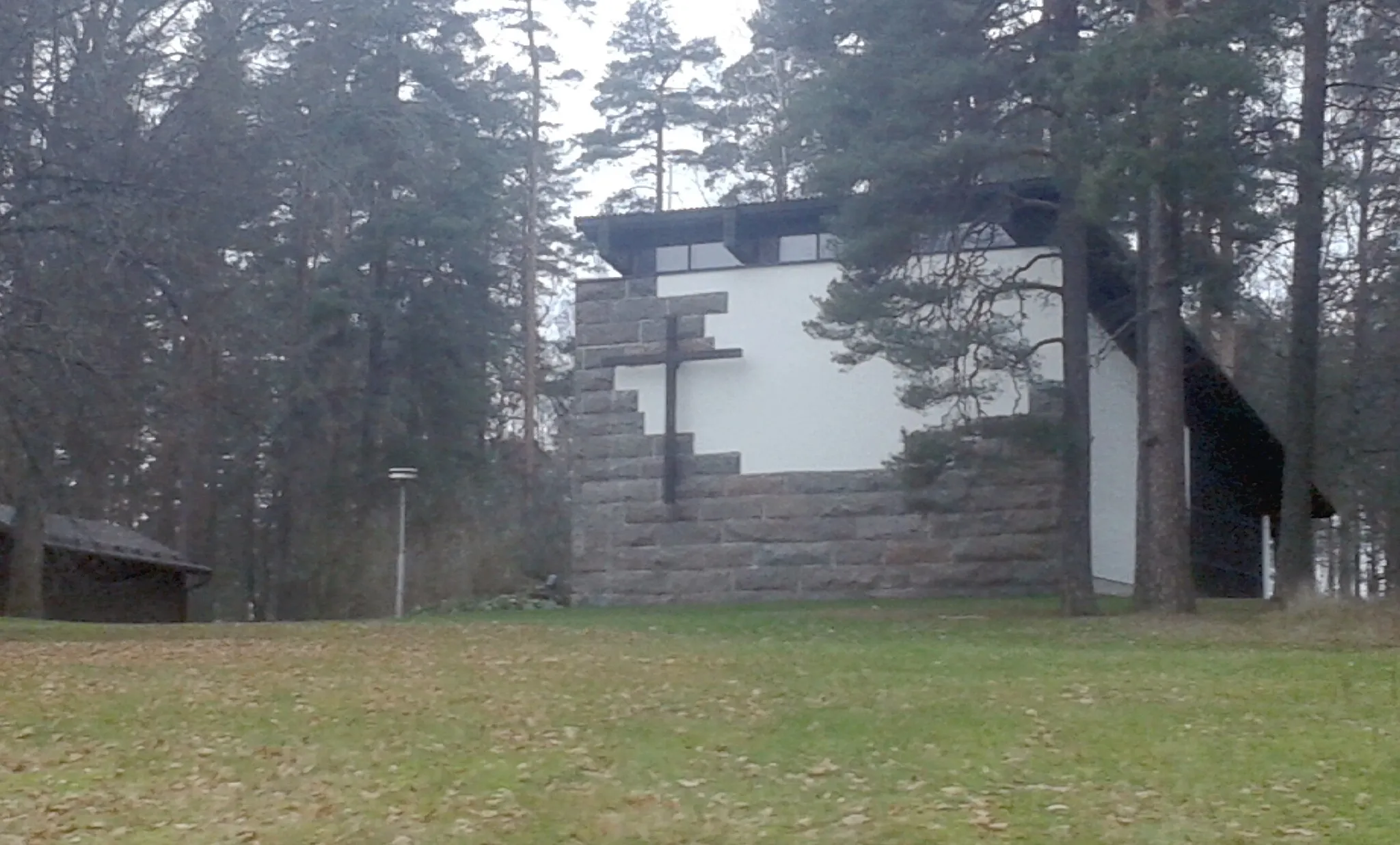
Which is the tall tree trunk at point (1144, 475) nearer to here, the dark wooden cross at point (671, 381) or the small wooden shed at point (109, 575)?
the dark wooden cross at point (671, 381)

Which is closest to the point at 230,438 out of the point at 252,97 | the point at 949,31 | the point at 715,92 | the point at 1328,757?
the point at 715,92

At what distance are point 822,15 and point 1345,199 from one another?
20.7 ft

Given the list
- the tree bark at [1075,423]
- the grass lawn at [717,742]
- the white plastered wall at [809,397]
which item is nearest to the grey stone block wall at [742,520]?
the white plastered wall at [809,397]

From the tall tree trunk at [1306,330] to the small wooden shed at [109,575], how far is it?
21.0 m

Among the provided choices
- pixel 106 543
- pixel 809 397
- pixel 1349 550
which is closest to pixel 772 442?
pixel 809 397

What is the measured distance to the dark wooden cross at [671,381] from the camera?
24.1 meters

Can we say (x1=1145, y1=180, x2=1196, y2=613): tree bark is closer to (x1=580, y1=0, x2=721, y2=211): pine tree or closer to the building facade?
the building facade

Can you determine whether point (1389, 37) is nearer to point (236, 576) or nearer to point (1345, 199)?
point (1345, 199)

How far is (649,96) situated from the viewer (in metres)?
39.9

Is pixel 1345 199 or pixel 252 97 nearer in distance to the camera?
pixel 252 97

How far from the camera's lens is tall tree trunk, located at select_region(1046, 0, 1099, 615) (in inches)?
712

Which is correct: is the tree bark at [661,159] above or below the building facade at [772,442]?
above

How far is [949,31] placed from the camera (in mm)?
18109

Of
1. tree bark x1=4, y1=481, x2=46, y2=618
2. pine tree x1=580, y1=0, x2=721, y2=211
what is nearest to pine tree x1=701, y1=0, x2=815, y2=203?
pine tree x1=580, y1=0, x2=721, y2=211
